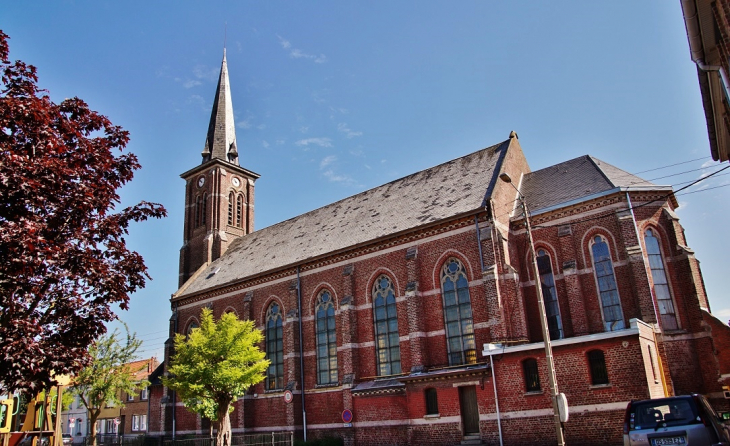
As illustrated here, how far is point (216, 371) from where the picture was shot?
24453 mm

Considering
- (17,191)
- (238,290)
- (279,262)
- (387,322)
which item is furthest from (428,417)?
(17,191)

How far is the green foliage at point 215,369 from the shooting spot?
24531mm

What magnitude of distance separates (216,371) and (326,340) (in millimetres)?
7250

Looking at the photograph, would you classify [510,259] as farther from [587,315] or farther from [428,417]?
[428,417]

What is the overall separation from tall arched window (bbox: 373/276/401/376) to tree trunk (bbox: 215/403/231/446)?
7.65 m

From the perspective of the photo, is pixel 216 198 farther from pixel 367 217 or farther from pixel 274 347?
pixel 367 217

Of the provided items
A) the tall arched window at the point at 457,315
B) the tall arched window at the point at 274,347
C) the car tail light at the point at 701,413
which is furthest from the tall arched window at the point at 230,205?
the car tail light at the point at 701,413

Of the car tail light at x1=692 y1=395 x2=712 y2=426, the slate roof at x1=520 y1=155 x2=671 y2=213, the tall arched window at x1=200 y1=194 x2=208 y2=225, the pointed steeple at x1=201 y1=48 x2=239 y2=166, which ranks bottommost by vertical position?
the car tail light at x1=692 y1=395 x2=712 y2=426

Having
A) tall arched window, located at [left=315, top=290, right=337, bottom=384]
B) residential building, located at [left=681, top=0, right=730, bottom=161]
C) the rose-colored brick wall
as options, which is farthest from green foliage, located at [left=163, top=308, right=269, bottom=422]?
residential building, located at [left=681, top=0, right=730, bottom=161]

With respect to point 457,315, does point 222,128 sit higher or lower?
higher

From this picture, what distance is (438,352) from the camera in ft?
82.7

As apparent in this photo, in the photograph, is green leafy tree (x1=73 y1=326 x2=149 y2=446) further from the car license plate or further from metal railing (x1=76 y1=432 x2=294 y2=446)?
the car license plate

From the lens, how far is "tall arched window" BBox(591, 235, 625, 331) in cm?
2247

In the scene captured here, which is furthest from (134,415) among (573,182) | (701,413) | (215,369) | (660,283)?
(701,413)
